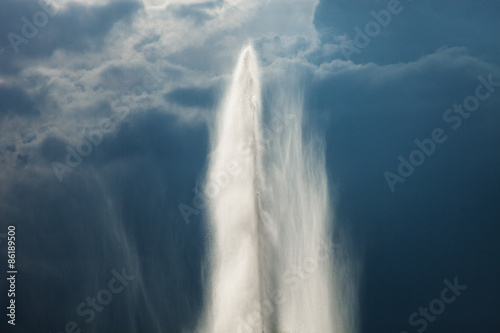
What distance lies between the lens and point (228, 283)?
48.8 meters

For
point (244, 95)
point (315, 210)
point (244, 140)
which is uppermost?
point (244, 95)

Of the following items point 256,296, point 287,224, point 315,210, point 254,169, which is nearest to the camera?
point 256,296

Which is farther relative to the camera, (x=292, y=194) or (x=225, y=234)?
(x=292, y=194)

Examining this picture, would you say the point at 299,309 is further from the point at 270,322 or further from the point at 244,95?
the point at 244,95

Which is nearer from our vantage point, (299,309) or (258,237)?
(258,237)

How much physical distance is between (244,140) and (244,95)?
4295mm

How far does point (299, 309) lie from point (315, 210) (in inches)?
401

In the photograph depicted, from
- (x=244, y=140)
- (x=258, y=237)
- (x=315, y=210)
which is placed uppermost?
(x=244, y=140)

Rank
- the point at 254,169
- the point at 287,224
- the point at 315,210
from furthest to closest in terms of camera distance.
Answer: the point at 315,210
the point at 287,224
the point at 254,169

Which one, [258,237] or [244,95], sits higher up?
[244,95]

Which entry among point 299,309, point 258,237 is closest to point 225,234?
point 258,237

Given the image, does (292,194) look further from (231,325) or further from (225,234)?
(231,325)

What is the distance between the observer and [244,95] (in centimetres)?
5128

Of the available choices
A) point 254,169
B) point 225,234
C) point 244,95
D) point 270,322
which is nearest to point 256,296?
point 270,322
